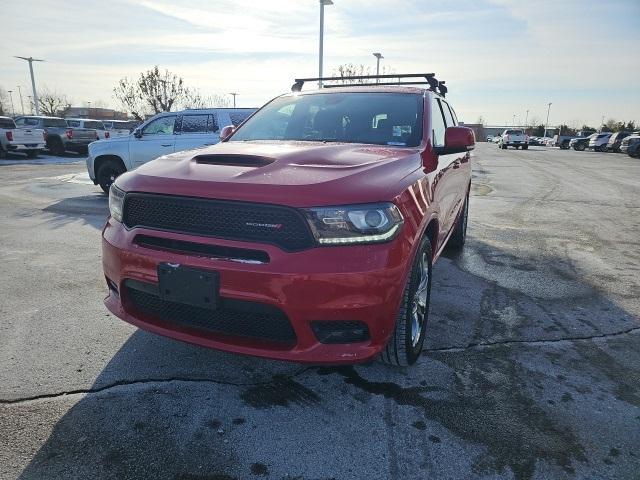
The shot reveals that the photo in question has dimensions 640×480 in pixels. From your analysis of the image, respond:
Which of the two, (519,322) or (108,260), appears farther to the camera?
(519,322)

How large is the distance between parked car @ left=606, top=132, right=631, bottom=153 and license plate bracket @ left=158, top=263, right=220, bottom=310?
39131 mm

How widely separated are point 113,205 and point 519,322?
10.2 feet

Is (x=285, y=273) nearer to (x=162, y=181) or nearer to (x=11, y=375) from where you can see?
(x=162, y=181)

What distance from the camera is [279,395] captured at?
96.9 inches

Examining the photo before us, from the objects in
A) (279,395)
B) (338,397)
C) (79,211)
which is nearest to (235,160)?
(279,395)

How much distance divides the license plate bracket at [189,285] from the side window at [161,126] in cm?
777

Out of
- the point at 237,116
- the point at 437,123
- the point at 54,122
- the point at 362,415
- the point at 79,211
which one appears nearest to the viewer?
the point at 362,415

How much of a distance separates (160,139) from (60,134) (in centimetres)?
1466

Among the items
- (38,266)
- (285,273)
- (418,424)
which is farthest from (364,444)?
(38,266)

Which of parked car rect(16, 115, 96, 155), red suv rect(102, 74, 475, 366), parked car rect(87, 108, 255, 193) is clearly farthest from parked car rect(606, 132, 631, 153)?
red suv rect(102, 74, 475, 366)

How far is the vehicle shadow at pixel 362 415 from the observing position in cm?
196

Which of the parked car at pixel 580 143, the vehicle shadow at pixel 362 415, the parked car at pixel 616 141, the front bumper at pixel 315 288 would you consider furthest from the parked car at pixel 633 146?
the front bumper at pixel 315 288

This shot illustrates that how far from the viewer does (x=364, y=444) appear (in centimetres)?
209

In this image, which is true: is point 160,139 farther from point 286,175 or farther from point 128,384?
point 286,175
